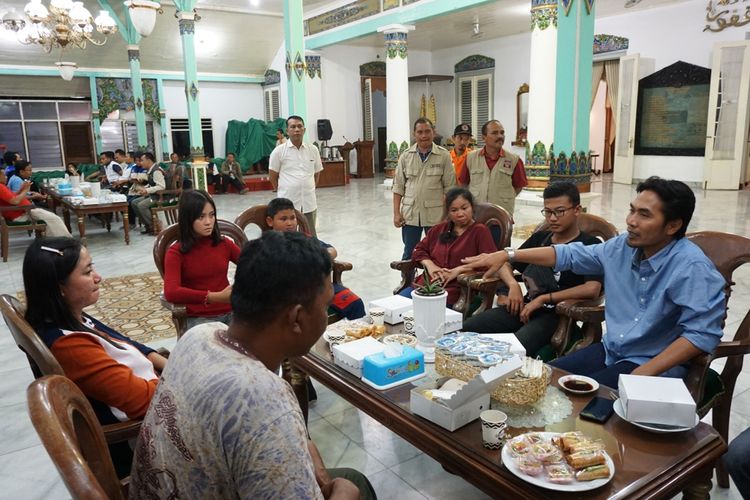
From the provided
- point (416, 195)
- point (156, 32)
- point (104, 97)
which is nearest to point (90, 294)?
point (416, 195)

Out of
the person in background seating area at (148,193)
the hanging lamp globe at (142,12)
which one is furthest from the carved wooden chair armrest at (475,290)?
the person in background seating area at (148,193)

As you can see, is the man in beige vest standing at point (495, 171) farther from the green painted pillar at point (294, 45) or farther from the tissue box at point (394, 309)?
the green painted pillar at point (294, 45)

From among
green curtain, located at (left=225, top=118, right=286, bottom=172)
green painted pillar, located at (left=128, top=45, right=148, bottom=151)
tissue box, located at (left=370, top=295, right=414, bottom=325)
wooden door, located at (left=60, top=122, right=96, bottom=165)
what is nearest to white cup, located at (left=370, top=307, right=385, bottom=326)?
tissue box, located at (left=370, top=295, right=414, bottom=325)

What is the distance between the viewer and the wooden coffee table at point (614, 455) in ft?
3.88

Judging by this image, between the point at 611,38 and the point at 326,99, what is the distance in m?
6.69

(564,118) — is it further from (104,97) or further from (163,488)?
(104,97)

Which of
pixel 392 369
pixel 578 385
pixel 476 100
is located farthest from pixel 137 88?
pixel 578 385

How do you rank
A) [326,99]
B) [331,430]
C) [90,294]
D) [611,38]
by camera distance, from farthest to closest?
[326,99], [611,38], [331,430], [90,294]

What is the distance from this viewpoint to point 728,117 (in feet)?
32.6

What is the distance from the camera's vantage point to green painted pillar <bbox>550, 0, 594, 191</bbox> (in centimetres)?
794

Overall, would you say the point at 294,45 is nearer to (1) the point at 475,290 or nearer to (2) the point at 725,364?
(1) the point at 475,290

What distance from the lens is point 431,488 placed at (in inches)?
79.4

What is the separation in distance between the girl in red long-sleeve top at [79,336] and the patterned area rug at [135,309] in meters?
2.18

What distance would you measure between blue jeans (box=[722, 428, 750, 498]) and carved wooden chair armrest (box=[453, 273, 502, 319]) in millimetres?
1194
